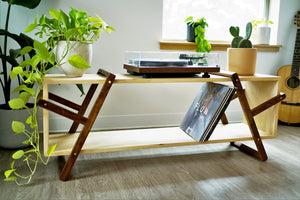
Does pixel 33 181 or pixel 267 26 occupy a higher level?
pixel 267 26

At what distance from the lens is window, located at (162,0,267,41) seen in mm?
2434

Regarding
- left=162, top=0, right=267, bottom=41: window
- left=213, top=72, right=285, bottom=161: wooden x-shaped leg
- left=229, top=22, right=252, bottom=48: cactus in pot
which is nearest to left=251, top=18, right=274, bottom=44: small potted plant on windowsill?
left=162, top=0, right=267, bottom=41: window

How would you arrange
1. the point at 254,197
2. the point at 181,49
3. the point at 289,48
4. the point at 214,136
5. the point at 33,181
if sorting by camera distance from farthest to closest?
the point at 289,48 → the point at 181,49 → the point at 214,136 → the point at 33,181 → the point at 254,197

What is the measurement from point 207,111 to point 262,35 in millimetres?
1352

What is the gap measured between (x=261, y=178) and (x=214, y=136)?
0.34m

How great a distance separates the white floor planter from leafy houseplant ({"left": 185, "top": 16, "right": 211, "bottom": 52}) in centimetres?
138

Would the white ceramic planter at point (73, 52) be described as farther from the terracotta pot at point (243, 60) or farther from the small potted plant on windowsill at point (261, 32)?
the small potted plant on windowsill at point (261, 32)

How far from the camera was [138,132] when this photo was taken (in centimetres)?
174

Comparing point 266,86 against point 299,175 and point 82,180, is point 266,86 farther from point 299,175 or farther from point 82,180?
point 82,180

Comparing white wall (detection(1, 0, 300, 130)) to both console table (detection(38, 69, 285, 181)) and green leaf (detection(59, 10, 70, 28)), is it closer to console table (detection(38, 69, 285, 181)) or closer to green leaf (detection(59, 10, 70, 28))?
console table (detection(38, 69, 285, 181))

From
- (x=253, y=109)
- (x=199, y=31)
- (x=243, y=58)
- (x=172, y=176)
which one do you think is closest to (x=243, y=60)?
(x=243, y=58)

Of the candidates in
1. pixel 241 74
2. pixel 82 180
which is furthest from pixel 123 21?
pixel 82 180

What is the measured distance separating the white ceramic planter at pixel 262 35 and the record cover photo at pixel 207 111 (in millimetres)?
1135

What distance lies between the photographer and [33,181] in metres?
1.40
